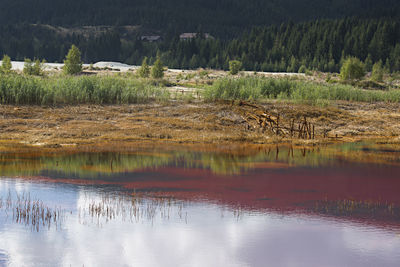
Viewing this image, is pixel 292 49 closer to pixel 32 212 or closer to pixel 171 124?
pixel 171 124

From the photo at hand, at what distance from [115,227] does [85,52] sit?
5046 inches

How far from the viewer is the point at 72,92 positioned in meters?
26.5

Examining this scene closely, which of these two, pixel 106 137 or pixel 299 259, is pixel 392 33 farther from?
pixel 299 259

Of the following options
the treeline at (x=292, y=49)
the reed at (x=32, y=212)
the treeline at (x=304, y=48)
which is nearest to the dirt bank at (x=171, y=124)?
the reed at (x=32, y=212)

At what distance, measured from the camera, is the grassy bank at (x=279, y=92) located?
98.0ft

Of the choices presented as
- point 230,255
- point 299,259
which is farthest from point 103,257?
point 299,259

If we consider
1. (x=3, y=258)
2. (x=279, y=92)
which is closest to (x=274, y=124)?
(x=279, y=92)

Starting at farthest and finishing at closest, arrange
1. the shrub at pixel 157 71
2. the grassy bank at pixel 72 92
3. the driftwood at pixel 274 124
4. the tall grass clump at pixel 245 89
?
1. the shrub at pixel 157 71
2. the tall grass clump at pixel 245 89
3. the grassy bank at pixel 72 92
4. the driftwood at pixel 274 124

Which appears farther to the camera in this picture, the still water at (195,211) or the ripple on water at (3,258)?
the still water at (195,211)

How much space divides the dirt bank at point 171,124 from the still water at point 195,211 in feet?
10.8

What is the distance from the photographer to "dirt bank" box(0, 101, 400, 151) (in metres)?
21.2

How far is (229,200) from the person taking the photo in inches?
492

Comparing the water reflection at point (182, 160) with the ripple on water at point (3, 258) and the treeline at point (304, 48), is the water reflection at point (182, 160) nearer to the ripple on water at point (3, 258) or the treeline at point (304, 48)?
the ripple on water at point (3, 258)

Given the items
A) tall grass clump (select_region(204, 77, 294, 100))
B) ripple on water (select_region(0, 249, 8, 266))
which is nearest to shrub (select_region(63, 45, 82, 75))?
tall grass clump (select_region(204, 77, 294, 100))
